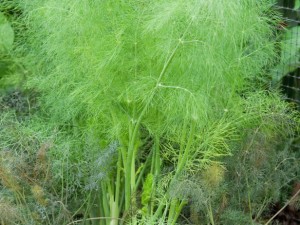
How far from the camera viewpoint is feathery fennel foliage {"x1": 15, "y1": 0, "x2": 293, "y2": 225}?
3135 mm

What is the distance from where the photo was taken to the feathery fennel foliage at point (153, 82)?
3.13m

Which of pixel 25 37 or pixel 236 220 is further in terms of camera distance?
pixel 25 37

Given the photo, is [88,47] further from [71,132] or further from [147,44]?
[71,132]

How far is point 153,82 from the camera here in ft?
10.3

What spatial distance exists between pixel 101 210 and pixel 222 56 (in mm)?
947

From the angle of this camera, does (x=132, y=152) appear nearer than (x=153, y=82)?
No

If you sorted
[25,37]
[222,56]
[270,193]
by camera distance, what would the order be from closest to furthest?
[222,56], [270,193], [25,37]

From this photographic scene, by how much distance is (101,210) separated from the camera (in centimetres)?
359

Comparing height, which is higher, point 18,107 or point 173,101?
point 173,101

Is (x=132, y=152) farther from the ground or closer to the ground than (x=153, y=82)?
closer to the ground

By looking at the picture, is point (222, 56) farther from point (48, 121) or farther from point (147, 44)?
point (48, 121)

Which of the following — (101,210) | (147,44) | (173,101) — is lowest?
(101,210)

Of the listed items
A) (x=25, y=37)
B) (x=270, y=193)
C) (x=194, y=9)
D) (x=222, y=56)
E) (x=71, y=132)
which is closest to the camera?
(x=194, y=9)

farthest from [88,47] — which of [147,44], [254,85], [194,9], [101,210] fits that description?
[254,85]
